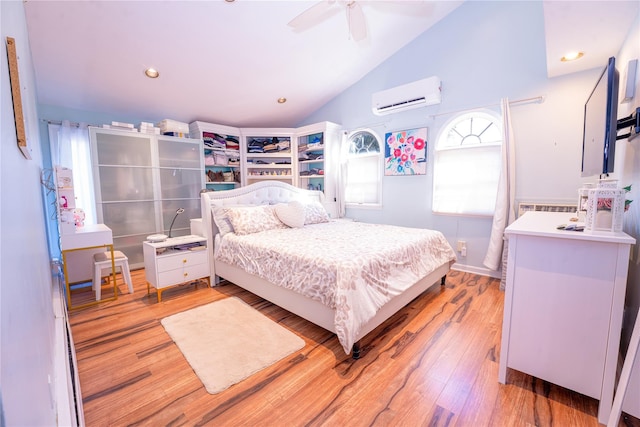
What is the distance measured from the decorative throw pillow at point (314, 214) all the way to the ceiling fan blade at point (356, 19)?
6.57ft

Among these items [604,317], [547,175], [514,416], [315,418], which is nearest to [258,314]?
[315,418]

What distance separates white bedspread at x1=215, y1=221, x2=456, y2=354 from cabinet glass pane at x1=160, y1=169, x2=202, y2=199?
164cm

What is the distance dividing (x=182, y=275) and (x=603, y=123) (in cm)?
346

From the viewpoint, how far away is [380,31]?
131 inches

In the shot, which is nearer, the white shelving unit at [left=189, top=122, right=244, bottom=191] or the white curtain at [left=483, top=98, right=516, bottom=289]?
the white curtain at [left=483, top=98, right=516, bottom=289]

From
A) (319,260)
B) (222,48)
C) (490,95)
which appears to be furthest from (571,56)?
(222,48)

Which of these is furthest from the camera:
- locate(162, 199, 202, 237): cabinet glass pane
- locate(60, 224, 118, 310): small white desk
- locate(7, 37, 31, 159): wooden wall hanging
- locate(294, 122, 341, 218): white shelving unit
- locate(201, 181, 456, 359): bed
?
locate(294, 122, 341, 218): white shelving unit

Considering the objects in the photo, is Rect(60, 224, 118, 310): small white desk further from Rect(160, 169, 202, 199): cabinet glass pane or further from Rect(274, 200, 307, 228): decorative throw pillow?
Rect(274, 200, 307, 228): decorative throw pillow

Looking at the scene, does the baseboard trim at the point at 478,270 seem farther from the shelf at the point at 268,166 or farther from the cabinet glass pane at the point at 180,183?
the cabinet glass pane at the point at 180,183

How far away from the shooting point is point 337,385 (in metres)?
1.56

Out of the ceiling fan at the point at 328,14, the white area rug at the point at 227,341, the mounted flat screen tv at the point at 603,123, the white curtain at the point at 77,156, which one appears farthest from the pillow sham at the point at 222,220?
the mounted flat screen tv at the point at 603,123

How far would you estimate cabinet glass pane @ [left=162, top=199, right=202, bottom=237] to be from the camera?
13.1 feet

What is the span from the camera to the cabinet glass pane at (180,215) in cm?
399

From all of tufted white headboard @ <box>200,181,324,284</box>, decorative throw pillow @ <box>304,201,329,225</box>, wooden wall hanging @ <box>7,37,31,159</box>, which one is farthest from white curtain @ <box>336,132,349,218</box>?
wooden wall hanging @ <box>7,37,31,159</box>
